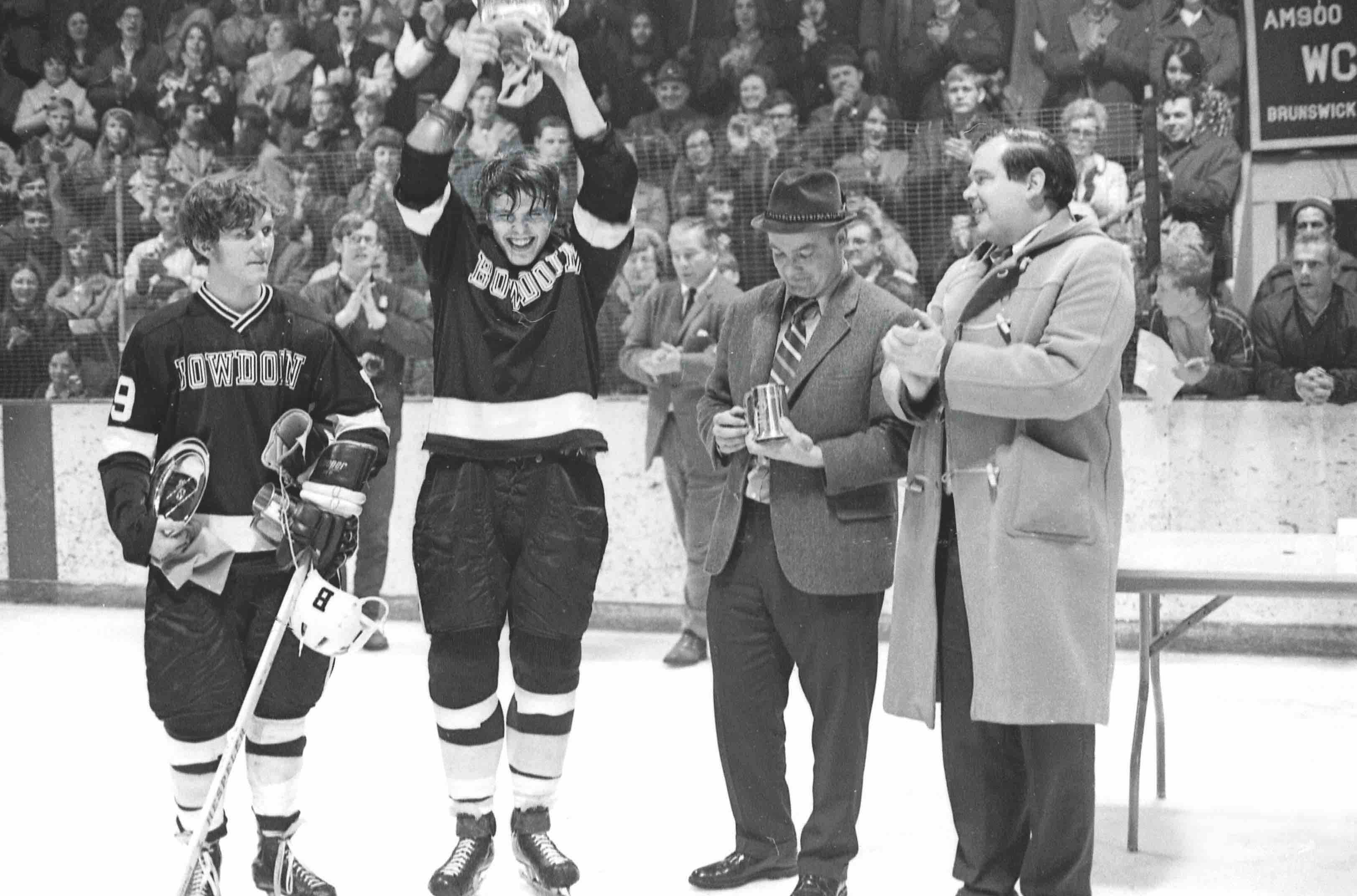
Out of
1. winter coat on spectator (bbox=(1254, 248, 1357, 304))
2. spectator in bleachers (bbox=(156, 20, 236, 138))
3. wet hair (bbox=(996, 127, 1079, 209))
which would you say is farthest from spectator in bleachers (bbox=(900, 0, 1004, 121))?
wet hair (bbox=(996, 127, 1079, 209))

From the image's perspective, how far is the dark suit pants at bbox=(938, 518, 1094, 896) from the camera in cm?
277

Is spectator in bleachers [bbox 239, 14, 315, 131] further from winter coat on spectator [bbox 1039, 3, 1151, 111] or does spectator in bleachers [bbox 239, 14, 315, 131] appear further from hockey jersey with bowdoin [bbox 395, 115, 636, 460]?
hockey jersey with bowdoin [bbox 395, 115, 636, 460]

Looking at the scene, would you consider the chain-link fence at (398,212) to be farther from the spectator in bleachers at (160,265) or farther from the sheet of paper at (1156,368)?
the sheet of paper at (1156,368)

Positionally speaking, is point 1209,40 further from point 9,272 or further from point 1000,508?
point 9,272

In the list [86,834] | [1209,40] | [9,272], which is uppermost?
[1209,40]

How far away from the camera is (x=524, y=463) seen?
3113 millimetres

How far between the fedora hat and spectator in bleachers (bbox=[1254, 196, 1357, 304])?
3.50 meters

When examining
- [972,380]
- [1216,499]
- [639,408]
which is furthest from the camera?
[639,408]

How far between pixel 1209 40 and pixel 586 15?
2788 mm

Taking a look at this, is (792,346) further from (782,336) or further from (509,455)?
(509,455)

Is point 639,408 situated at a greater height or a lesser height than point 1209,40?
lesser

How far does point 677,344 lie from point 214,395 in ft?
10.1

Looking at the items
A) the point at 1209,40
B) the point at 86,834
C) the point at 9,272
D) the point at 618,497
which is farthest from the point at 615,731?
the point at 9,272

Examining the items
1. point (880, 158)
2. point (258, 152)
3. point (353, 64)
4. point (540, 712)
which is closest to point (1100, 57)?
point (880, 158)
